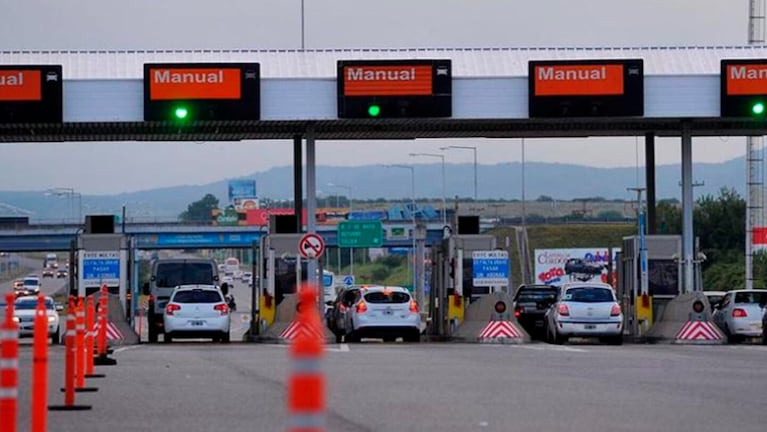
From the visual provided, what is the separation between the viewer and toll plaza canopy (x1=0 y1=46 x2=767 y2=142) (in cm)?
3738

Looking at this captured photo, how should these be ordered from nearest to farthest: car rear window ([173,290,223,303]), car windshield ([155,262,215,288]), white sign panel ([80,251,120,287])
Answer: car rear window ([173,290,223,303]) → white sign panel ([80,251,120,287]) → car windshield ([155,262,215,288])

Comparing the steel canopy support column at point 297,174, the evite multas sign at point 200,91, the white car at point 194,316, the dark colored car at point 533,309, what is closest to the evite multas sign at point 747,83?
the dark colored car at point 533,309

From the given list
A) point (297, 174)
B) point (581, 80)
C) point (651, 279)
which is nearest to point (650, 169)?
point (651, 279)

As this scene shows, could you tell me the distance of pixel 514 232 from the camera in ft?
368

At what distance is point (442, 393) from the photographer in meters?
18.6

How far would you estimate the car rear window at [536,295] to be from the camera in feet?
147

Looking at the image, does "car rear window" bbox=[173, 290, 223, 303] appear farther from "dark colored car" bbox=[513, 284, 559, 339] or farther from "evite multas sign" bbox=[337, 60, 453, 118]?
"dark colored car" bbox=[513, 284, 559, 339]

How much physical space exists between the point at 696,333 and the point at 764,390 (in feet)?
60.6

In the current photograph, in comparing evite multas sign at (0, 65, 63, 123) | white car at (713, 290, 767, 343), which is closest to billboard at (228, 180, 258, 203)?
white car at (713, 290, 767, 343)

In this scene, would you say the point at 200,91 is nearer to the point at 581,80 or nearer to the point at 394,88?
the point at 394,88

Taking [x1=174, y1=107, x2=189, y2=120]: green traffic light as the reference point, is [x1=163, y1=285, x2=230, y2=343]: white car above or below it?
below

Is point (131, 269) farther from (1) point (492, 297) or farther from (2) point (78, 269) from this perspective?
(1) point (492, 297)

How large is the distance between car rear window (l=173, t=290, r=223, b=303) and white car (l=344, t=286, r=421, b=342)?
3.72 metres

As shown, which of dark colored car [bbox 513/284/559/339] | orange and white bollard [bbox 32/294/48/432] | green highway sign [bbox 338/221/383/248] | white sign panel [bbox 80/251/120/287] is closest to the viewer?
orange and white bollard [bbox 32/294/48/432]
